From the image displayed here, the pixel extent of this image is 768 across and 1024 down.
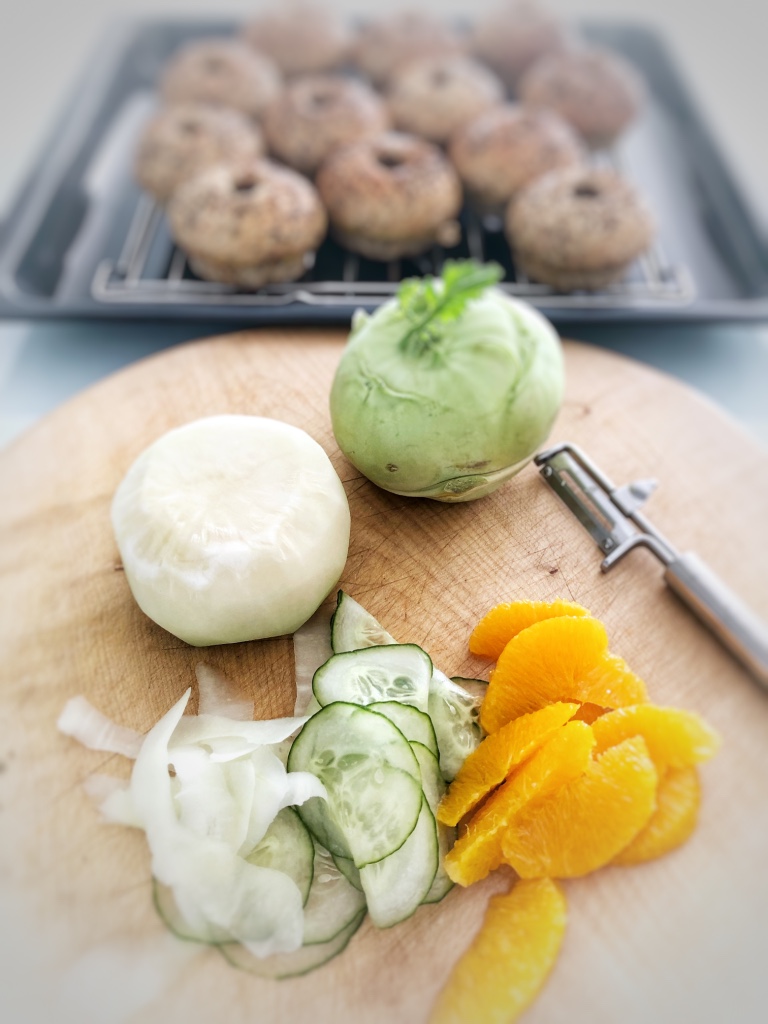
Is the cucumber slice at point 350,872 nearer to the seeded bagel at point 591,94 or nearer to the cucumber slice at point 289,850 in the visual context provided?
the cucumber slice at point 289,850

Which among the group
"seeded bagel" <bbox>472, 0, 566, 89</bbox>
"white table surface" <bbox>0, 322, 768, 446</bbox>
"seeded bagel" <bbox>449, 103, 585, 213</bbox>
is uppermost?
"seeded bagel" <bbox>472, 0, 566, 89</bbox>

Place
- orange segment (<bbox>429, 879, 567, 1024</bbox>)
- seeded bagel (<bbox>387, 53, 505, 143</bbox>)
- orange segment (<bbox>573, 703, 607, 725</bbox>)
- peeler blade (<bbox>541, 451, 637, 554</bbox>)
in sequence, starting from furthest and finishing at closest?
seeded bagel (<bbox>387, 53, 505, 143</bbox>) < peeler blade (<bbox>541, 451, 637, 554</bbox>) < orange segment (<bbox>573, 703, 607, 725</bbox>) < orange segment (<bbox>429, 879, 567, 1024</bbox>)

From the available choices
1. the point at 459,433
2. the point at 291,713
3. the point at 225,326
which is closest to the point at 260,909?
the point at 291,713

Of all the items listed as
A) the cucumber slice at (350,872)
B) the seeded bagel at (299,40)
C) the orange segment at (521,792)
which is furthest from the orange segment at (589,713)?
the seeded bagel at (299,40)

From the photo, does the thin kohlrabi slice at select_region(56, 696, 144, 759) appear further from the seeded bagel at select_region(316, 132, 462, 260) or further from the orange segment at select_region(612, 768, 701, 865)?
the seeded bagel at select_region(316, 132, 462, 260)

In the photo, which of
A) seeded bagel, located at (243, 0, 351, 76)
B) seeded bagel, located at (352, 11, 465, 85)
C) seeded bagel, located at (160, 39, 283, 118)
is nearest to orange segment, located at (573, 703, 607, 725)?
seeded bagel, located at (160, 39, 283, 118)

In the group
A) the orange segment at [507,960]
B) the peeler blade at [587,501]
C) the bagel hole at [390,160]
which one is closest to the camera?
the orange segment at [507,960]
